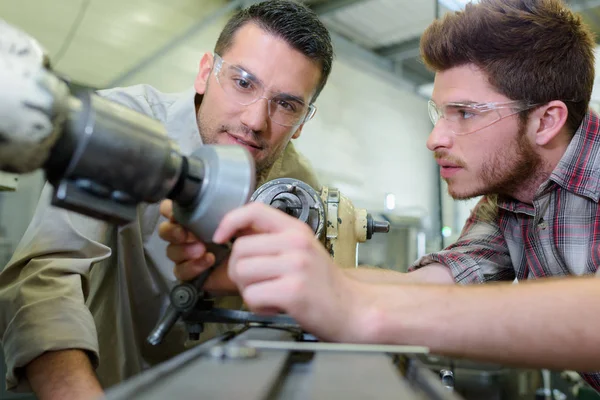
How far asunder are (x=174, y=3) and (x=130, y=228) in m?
2.66

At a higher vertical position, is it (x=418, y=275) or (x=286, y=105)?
(x=286, y=105)

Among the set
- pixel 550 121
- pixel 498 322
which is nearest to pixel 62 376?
pixel 498 322

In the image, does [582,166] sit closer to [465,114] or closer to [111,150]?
[465,114]

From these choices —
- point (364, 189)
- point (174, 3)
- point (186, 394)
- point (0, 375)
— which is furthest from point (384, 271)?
point (364, 189)

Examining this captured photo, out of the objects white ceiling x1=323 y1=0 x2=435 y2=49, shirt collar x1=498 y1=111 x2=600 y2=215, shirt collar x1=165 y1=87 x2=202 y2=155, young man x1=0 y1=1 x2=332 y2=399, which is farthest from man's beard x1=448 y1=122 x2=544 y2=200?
white ceiling x1=323 y1=0 x2=435 y2=49

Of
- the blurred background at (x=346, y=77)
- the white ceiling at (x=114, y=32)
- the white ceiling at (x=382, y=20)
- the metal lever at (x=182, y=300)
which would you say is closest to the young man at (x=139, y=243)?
the metal lever at (x=182, y=300)

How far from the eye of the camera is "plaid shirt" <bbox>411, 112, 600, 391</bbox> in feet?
4.16

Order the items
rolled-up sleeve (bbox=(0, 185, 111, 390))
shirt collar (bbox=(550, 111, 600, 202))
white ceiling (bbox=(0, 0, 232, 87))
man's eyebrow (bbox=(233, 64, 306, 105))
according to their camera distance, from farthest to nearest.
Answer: white ceiling (bbox=(0, 0, 232, 87)), man's eyebrow (bbox=(233, 64, 306, 105)), shirt collar (bbox=(550, 111, 600, 202)), rolled-up sleeve (bbox=(0, 185, 111, 390))

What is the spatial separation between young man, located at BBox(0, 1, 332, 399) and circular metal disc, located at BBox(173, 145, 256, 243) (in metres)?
0.42

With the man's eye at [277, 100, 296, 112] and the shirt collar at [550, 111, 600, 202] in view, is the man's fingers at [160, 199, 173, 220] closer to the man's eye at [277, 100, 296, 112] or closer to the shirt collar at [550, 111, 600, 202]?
the man's eye at [277, 100, 296, 112]

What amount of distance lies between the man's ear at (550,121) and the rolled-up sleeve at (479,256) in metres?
0.31

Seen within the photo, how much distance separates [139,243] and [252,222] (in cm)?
74

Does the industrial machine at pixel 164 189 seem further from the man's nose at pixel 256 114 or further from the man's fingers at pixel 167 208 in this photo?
the man's nose at pixel 256 114

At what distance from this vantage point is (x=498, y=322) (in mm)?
720
